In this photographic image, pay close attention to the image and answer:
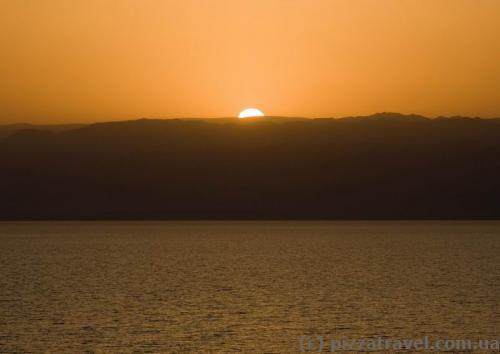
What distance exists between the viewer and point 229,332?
38.3 metres

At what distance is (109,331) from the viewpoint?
127 ft

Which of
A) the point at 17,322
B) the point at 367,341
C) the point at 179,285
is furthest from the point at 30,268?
the point at 367,341

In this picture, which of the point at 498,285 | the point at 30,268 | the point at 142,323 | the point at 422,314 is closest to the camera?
the point at 142,323

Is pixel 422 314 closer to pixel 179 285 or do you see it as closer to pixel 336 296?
pixel 336 296

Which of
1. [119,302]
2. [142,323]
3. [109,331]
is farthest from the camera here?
[119,302]

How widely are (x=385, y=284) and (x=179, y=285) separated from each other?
1511 cm

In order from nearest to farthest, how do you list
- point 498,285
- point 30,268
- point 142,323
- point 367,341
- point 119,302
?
point 367,341 → point 142,323 → point 119,302 → point 498,285 → point 30,268

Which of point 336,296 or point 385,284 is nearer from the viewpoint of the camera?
point 336,296

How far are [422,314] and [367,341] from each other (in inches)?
378

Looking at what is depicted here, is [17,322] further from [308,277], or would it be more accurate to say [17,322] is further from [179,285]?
[308,277]

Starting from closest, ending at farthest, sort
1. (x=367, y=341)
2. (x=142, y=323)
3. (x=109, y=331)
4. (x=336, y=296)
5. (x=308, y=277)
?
(x=367, y=341) < (x=109, y=331) < (x=142, y=323) < (x=336, y=296) < (x=308, y=277)

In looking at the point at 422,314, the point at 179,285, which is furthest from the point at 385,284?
the point at 422,314

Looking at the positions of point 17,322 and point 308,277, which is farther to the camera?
point 308,277

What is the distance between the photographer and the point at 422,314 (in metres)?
44.8
